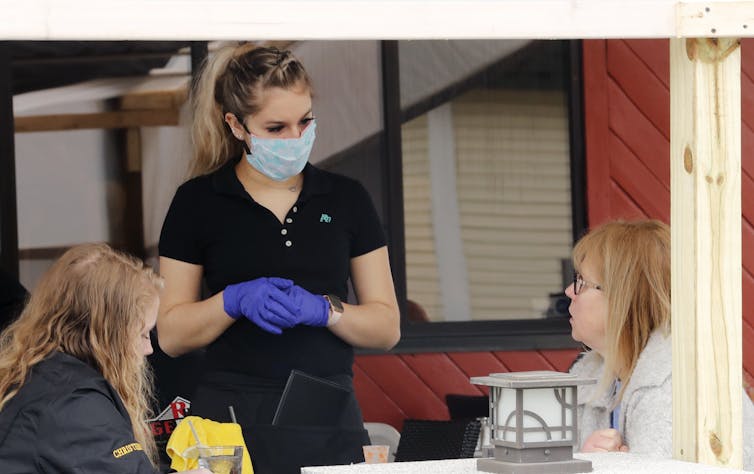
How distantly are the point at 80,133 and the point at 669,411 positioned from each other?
3711mm

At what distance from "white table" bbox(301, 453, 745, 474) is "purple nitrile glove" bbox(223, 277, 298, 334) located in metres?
0.84

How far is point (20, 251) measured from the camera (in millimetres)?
5480

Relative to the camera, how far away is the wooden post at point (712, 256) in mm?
2711

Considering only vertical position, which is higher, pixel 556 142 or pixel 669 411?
pixel 556 142

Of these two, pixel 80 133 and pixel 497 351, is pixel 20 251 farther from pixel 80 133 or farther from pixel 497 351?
pixel 497 351

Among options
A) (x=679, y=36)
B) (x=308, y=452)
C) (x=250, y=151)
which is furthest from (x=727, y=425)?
(x=250, y=151)

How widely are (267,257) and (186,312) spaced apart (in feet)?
0.85

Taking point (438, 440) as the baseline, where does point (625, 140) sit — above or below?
above

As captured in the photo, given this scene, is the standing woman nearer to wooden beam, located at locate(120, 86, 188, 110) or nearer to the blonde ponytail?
the blonde ponytail

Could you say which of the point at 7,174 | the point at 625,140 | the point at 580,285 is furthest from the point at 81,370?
the point at 625,140

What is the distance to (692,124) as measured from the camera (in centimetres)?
273
